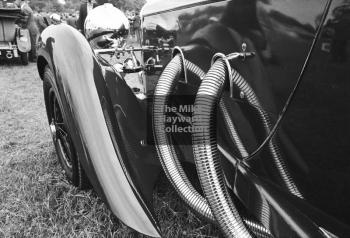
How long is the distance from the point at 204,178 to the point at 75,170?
0.94 meters

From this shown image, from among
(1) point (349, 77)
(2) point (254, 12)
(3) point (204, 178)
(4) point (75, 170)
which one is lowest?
(4) point (75, 170)

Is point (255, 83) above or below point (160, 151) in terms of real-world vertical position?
above

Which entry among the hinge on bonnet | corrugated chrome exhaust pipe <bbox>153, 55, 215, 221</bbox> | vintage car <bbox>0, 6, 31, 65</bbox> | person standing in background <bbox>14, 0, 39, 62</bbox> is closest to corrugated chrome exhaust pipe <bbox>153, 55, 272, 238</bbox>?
corrugated chrome exhaust pipe <bbox>153, 55, 215, 221</bbox>

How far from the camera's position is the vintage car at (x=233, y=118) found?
1.01 m

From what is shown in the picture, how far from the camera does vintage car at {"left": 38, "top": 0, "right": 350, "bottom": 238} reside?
1.01 meters

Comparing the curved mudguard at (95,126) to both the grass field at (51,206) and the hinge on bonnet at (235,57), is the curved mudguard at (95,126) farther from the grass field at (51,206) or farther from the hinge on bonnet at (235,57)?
the hinge on bonnet at (235,57)

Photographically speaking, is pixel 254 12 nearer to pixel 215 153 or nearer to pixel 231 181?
pixel 215 153

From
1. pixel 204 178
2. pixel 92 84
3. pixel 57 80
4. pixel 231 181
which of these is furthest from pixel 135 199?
pixel 57 80

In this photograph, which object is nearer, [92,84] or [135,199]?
[135,199]

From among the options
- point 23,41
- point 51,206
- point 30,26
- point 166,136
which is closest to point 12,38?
point 23,41

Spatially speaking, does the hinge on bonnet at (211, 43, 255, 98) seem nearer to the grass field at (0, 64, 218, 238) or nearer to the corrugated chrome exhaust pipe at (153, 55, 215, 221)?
the corrugated chrome exhaust pipe at (153, 55, 215, 221)

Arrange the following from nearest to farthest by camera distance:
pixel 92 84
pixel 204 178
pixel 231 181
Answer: pixel 204 178, pixel 231 181, pixel 92 84

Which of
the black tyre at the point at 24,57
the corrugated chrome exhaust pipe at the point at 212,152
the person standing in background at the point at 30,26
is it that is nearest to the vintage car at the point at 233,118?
the corrugated chrome exhaust pipe at the point at 212,152

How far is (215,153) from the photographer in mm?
1369
